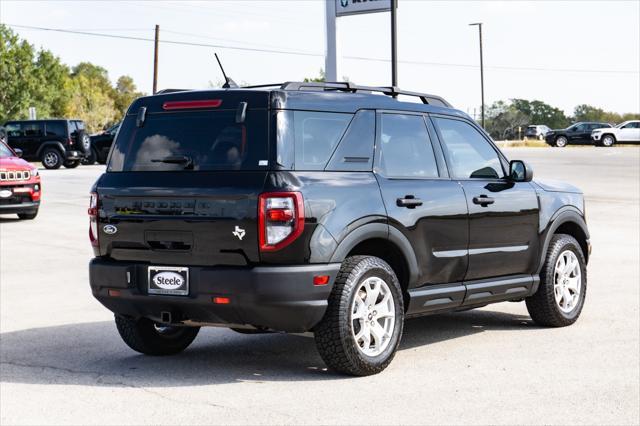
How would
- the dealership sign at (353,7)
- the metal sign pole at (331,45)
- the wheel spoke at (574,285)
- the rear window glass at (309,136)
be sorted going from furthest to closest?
the dealership sign at (353,7) < the metal sign pole at (331,45) < the wheel spoke at (574,285) < the rear window glass at (309,136)

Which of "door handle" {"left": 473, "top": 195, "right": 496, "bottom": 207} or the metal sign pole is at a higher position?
the metal sign pole

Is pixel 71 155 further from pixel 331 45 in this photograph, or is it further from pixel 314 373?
Answer: pixel 314 373

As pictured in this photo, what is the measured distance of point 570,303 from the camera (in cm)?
910

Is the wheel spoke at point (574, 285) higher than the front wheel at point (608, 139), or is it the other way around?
the front wheel at point (608, 139)

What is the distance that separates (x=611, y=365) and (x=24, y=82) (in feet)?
296

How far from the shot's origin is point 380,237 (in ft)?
23.2

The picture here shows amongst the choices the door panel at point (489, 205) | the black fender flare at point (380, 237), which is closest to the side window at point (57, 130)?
the door panel at point (489, 205)

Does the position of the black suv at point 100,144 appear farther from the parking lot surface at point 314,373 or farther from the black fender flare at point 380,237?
the black fender flare at point 380,237

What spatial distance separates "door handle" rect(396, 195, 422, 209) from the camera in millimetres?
7289

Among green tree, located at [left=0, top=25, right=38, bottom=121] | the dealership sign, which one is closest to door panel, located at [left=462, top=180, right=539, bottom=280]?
the dealership sign

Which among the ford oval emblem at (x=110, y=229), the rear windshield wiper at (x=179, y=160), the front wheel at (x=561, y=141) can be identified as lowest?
the ford oval emblem at (x=110, y=229)

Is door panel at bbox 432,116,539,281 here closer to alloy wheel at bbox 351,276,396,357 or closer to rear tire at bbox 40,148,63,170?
alloy wheel at bbox 351,276,396,357

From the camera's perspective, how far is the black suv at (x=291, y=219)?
6.54m

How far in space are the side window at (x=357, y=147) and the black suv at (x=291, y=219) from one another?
0.03ft
